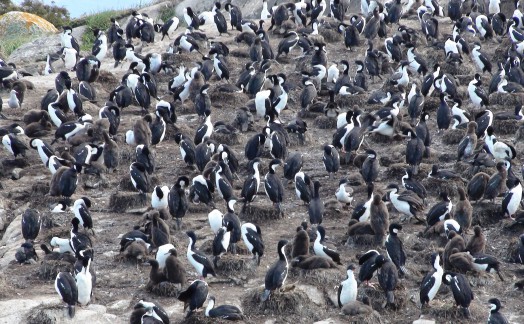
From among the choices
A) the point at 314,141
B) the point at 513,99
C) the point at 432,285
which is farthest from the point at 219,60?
the point at 432,285

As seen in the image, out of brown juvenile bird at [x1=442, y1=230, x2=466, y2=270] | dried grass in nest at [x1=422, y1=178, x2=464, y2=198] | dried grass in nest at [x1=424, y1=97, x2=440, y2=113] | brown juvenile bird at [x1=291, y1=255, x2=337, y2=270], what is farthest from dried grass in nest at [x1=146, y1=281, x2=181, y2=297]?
dried grass in nest at [x1=424, y1=97, x2=440, y2=113]

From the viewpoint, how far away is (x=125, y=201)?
22609 millimetres

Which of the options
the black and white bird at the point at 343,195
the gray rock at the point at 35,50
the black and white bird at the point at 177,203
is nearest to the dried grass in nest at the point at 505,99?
the black and white bird at the point at 343,195

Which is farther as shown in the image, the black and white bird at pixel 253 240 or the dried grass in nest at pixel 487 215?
the dried grass in nest at pixel 487 215

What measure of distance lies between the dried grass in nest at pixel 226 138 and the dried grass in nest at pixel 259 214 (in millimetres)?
4530

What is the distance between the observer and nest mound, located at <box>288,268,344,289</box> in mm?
18703

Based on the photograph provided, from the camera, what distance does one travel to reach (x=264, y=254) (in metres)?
20.2

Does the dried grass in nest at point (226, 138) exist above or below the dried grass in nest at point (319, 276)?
above

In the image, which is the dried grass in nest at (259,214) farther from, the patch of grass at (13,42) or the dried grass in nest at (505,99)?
the patch of grass at (13,42)

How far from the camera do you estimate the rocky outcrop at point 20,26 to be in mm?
45656

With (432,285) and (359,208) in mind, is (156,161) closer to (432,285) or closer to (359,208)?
(359,208)

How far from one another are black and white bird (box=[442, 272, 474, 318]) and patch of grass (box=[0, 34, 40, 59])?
991 inches

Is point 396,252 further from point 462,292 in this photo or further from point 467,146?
point 467,146

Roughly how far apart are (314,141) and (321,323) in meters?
9.33
